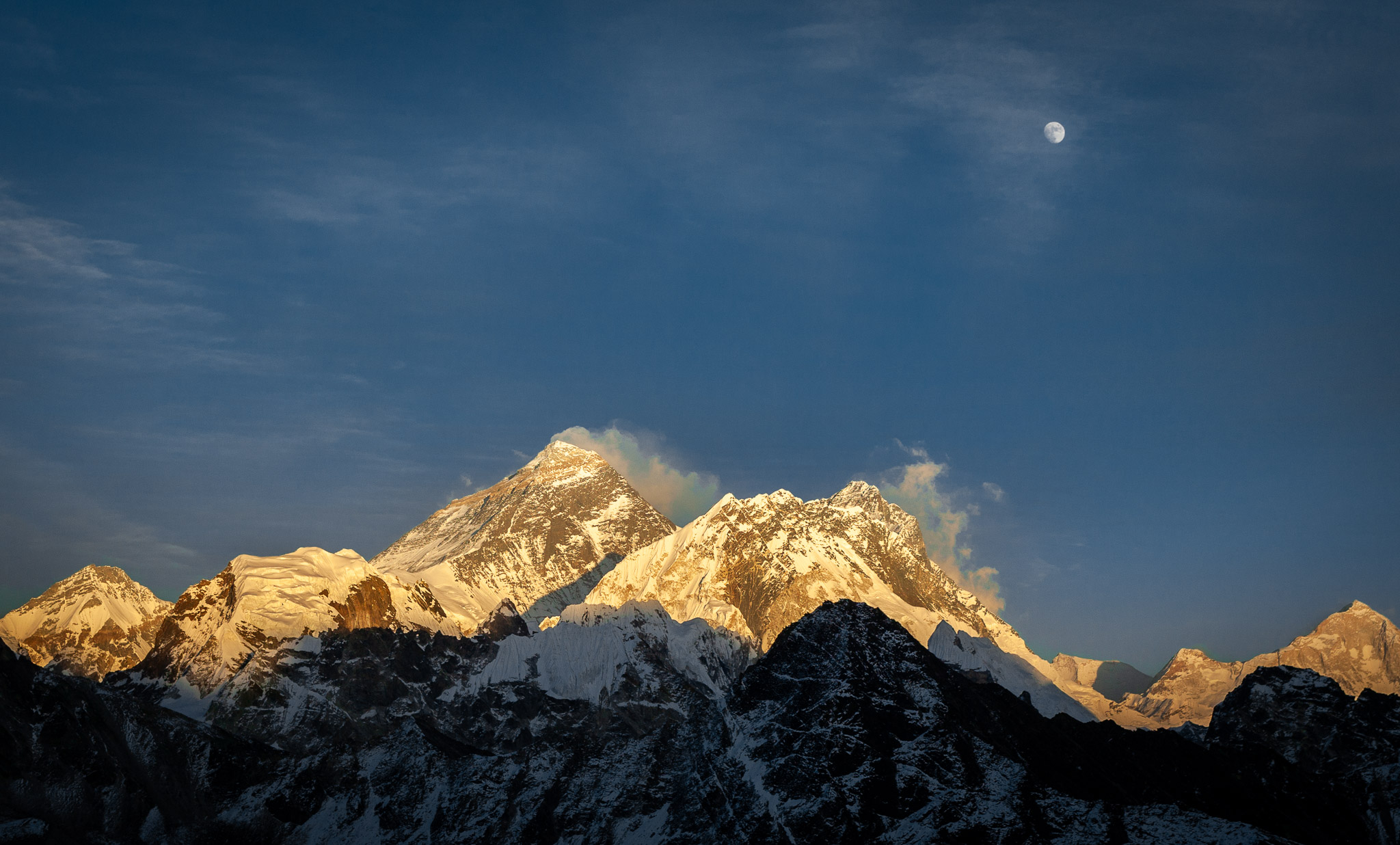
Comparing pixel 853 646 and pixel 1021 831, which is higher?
pixel 853 646

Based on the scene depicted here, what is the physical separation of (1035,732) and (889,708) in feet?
74.1

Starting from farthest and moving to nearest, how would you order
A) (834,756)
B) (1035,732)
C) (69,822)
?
(69,822), (1035,732), (834,756)

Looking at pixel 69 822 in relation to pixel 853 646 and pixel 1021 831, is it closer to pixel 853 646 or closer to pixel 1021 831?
pixel 853 646

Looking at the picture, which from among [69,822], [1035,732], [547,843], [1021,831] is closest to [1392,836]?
[1035,732]

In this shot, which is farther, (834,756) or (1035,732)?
(1035,732)

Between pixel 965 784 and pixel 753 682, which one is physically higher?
pixel 753 682

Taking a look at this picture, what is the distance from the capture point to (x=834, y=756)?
6850 inches

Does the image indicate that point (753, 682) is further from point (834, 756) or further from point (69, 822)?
point (69, 822)

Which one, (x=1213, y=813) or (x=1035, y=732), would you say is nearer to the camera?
(x=1213, y=813)

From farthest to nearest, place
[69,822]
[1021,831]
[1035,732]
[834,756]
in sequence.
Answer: [69,822] → [1035,732] → [834,756] → [1021,831]

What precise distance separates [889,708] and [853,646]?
Result: 14.3 metres

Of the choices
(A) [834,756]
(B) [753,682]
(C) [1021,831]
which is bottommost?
(C) [1021,831]

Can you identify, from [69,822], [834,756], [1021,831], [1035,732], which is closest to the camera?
[1021,831]

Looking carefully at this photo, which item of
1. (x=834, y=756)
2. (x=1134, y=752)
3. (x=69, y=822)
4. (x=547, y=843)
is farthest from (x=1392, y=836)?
(x=69, y=822)
